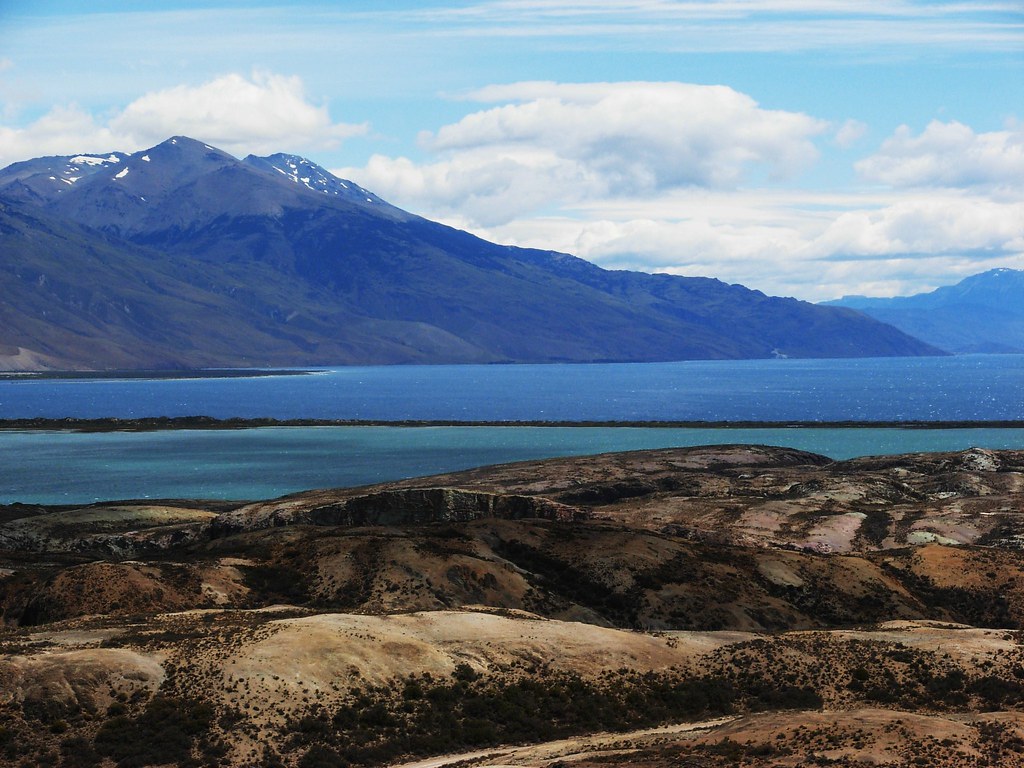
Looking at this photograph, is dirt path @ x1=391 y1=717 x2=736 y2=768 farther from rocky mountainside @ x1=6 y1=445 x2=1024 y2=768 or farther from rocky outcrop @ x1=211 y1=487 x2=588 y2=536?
rocky outcrop @ x1=211 y1=487 x2=588 y2=536

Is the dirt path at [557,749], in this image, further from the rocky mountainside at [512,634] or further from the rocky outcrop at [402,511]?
the rocky outcrop at [402,511]

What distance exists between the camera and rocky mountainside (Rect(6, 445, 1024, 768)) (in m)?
49.4

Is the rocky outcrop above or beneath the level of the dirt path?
above

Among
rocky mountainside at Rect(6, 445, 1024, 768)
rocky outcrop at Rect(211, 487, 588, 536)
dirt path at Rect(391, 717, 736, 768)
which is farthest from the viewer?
rocky outcrop at Rect(211, 487, 588, 536)

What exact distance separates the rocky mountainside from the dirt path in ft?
0.99

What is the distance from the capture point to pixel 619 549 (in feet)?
279

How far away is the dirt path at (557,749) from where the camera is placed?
157 feet

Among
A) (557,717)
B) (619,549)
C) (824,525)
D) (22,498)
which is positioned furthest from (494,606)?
(22,498)

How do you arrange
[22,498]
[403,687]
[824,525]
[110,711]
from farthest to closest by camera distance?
[22,498], [824,525], [403,687], [110,711]

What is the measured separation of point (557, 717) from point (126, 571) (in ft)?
102

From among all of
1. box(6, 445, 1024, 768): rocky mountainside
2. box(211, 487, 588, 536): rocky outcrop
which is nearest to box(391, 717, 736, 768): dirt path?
box(6, 445, 1024, 768): rocky mountainside

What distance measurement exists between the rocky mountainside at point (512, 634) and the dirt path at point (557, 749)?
30 cm

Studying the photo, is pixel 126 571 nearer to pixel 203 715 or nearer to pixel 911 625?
pixel 203 715

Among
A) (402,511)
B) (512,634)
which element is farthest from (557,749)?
(402,511)
